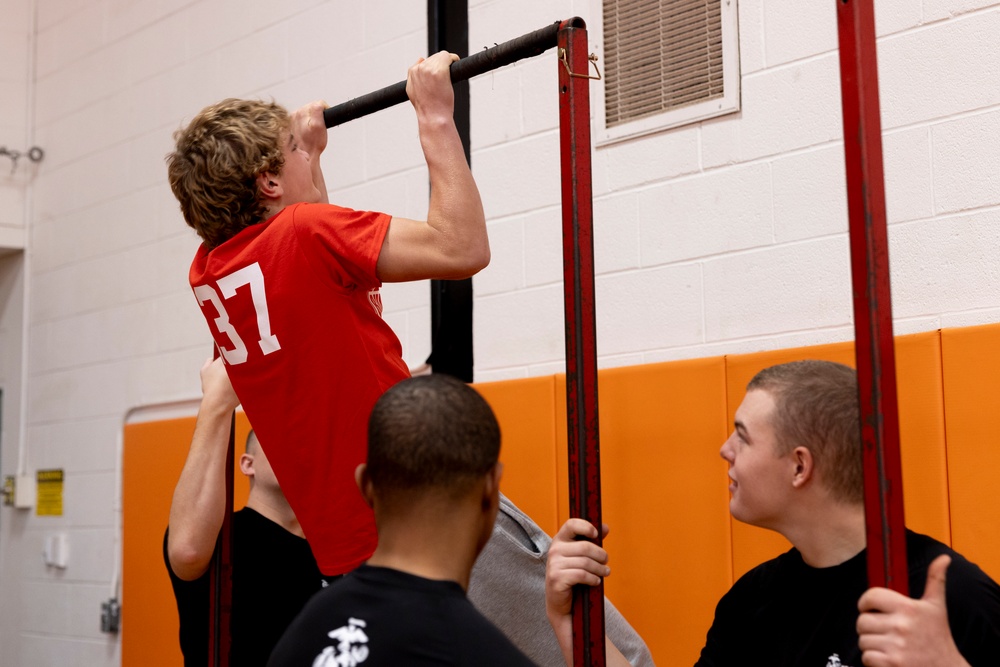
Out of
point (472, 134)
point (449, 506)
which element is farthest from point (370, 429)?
point (472, 134)

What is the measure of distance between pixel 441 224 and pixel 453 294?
1.57 metres

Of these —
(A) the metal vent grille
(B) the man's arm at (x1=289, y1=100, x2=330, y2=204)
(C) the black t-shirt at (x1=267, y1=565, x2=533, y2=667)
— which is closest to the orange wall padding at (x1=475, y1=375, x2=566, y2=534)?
(A) the metal vent grille

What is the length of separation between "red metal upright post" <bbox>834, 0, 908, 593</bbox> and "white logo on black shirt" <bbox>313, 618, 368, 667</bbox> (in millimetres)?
576

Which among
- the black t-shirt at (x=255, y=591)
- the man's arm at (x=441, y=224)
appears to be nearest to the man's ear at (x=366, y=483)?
the man's arm at (x=441, y=224)

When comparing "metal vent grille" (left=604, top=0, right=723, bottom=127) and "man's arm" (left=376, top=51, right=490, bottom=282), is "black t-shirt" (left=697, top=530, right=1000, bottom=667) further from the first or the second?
"metal vent grille" (left=604, top=0, right=723, bottom=127)

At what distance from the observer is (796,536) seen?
5.71ft

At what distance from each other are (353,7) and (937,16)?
1.98 meters

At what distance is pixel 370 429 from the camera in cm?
132

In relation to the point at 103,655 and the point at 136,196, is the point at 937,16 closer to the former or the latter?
the point at 136,196

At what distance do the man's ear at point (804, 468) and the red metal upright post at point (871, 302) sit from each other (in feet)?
1.50

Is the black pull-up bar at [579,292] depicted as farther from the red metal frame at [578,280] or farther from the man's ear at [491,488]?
the man's ear at [491,488]

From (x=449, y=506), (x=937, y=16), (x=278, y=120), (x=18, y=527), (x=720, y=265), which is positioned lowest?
(x=18, y=527)

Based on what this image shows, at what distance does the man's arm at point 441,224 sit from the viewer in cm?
174

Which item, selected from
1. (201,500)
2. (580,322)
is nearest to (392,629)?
(580,322)
